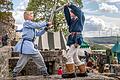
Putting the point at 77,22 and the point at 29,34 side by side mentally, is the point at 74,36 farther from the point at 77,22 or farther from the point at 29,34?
the point at 29,34

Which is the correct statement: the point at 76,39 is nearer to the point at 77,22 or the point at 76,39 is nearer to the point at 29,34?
the point at 77,22

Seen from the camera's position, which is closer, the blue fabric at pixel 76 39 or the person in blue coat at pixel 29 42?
the person in blue coat at pixel 29 42

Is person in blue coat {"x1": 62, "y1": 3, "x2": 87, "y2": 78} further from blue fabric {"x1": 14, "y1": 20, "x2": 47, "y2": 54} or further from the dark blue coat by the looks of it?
blue fabric {"x1": 14, "y1": 20, "x2": 47, "y2": 54}

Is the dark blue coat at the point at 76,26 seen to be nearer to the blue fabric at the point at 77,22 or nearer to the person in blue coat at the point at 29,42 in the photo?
the blue fabric at the point at 77,22

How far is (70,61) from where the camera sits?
10.0 m

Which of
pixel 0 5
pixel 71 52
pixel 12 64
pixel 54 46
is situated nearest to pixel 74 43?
pixel 71 52

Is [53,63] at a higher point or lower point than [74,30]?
lower

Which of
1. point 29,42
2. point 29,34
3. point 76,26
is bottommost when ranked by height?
point 29,42

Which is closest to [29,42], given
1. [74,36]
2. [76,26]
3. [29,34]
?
[29,34]

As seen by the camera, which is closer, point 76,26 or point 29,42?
point 29,42

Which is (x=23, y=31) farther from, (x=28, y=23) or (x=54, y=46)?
(x=54, y=46)

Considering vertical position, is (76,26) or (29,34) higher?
(76,26)

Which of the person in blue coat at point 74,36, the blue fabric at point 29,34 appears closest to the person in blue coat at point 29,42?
the blue fabric at point 29,34

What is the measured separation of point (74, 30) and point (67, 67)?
2.68 feet
